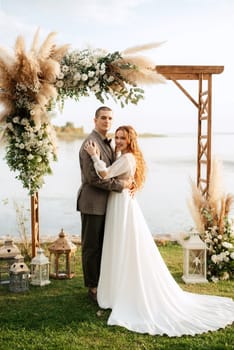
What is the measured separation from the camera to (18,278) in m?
5.34

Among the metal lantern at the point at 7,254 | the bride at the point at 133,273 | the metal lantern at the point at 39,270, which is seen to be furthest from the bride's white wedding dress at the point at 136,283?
the metal lantern at the point at 7,254

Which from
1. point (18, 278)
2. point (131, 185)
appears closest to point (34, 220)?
point (18, 278)

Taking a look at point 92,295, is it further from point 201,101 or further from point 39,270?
point 201,101

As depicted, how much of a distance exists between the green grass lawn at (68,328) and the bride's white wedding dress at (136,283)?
0.57ft

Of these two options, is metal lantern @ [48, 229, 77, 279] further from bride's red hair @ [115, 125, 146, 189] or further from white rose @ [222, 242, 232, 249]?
white rose @ [222, 242, 232, 249]

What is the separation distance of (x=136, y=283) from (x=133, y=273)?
97 mm

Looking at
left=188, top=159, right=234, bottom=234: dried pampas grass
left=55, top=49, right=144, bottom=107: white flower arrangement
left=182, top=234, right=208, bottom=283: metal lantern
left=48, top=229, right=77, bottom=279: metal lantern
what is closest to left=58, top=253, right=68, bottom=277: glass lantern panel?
left=48, top=229, right=77, bottom=279: metal lantern

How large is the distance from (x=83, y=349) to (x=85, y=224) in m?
1.38

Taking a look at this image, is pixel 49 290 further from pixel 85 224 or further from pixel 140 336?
pixel 140 336

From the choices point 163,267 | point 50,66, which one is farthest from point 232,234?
point 50,66

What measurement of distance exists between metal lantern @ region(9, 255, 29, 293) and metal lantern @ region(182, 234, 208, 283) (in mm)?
1831

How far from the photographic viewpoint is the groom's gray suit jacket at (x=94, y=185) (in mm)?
4637

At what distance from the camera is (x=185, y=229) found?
19.7 feet

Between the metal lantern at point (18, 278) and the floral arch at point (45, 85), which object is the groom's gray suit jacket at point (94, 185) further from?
the metal lantern at point (18, 278)
